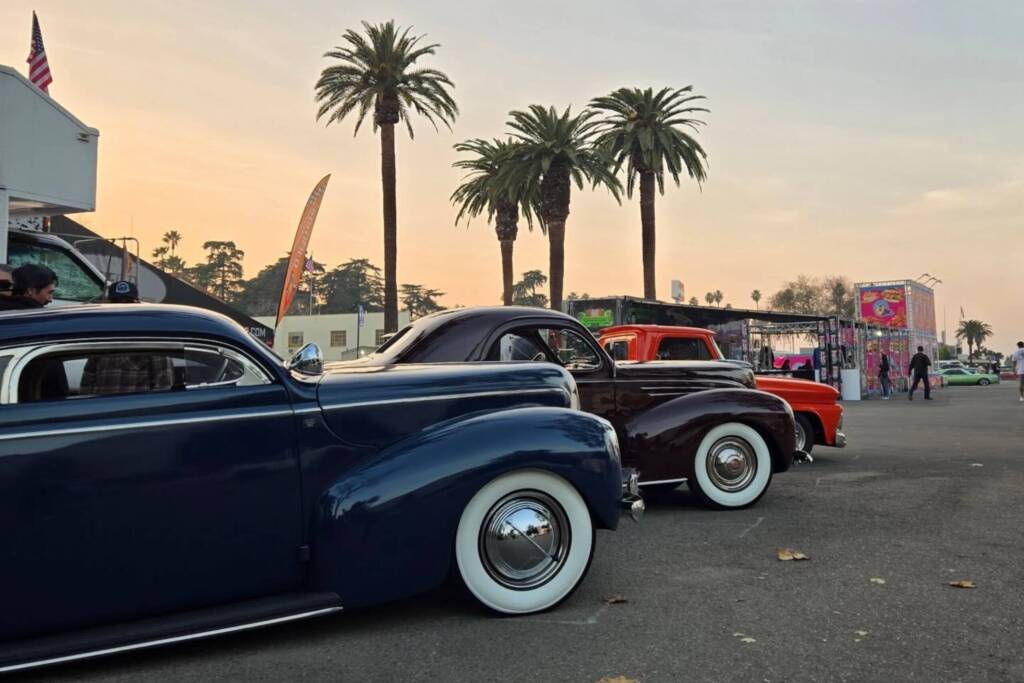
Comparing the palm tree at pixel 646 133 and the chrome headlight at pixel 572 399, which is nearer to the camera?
the chrome headlight at pixel 572 399

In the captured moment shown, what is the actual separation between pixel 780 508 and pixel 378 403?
4.28 meters

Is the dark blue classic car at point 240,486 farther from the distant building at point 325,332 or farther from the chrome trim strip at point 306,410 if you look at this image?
the distant building at point 325,332

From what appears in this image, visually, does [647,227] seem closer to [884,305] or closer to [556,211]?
[556,211]

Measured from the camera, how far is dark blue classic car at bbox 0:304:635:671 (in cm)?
319

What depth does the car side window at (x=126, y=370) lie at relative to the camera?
10.8 ft

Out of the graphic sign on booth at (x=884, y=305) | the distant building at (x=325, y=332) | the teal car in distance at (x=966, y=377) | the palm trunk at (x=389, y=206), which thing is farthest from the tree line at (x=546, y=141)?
the distant building at (x=325, y=332)

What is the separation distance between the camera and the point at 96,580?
3.24m

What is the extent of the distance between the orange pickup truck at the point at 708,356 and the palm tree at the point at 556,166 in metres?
17.2

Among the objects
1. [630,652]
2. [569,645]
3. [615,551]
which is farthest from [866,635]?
[615,551]

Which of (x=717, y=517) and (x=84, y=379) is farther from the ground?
(x=84, y=379)

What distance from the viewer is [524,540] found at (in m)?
3.88

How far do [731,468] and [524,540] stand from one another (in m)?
3.46

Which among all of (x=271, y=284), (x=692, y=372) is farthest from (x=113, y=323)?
(x=271, y=284)

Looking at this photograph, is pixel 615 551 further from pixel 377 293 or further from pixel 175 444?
pixel 377 293
